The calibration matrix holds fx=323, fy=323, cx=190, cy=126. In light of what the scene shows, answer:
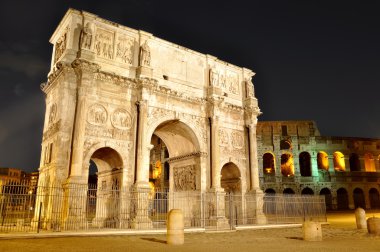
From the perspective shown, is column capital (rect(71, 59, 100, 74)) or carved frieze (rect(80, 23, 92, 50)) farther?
carved frieze (rect(80, 23, 92, 50))

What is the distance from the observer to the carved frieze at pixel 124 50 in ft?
55.0

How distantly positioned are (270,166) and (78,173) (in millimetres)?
31552

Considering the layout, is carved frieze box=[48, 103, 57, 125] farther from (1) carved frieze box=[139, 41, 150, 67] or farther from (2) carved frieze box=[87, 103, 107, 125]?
(1) carved frieze box=[139, 41, 150, 67]

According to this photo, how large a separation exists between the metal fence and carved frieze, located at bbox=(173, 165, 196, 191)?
20.6 inches

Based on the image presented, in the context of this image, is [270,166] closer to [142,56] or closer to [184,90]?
[184,90]

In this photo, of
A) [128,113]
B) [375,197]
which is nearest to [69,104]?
[128,113]

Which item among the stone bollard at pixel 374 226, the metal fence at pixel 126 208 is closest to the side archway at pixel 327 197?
the metal fence at pixel 126 208

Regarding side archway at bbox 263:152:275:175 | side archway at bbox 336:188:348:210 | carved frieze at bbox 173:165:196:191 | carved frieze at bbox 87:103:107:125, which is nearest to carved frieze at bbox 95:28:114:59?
carved frieze at bbox 87:103:107:125

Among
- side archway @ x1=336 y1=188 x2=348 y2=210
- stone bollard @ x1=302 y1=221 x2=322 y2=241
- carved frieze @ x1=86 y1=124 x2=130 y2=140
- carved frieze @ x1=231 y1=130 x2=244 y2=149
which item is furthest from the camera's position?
side archway @ x1=336 y1=188 x2=348 y2=210

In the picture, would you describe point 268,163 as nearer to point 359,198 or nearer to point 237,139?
point 359,198

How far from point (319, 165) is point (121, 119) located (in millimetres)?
31658

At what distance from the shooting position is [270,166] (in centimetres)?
4112

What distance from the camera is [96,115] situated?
50.0 ft

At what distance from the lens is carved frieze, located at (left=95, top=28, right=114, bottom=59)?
16.1m
